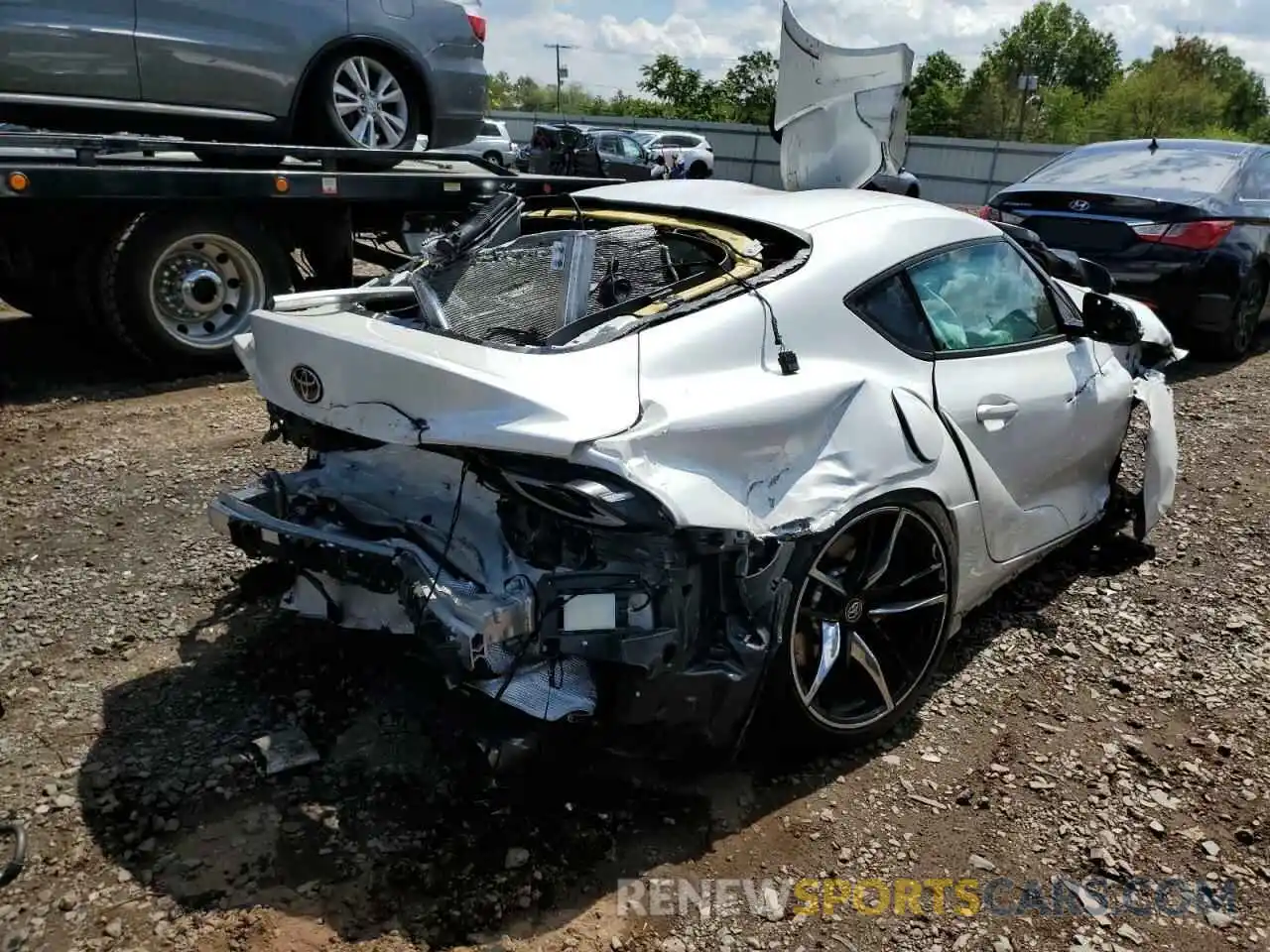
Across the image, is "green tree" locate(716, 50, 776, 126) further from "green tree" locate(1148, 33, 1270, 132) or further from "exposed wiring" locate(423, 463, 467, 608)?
"exposed wiring" locate(423, 463, 467, 608)

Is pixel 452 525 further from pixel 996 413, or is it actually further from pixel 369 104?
pixel 369 104

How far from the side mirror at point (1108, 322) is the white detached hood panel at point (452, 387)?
212cm

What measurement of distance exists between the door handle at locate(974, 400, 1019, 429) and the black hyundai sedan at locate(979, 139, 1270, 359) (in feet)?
14.4

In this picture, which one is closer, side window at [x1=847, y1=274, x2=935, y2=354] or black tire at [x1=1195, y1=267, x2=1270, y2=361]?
side window at [x1=847, y1=274, x2=935, y2=354]

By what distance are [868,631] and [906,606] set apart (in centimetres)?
15

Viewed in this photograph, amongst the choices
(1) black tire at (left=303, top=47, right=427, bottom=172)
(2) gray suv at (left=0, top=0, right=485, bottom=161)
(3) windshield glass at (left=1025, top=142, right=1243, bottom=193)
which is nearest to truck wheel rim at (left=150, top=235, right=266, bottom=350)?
(2) gray suv at (left=0, top=0, right=485, bottom=161)

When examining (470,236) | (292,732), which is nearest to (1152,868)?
(292,732)

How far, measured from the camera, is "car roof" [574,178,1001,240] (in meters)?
3.29

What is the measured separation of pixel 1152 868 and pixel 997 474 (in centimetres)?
125

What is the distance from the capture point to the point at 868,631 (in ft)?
9.73

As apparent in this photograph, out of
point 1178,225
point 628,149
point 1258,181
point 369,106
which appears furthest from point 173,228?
point 628,149

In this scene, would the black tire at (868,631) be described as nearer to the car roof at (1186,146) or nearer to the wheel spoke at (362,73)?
the wheel spoke at (362,73)

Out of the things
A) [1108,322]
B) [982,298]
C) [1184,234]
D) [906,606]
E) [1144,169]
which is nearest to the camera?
[906,606]

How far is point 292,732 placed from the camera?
298 cm
